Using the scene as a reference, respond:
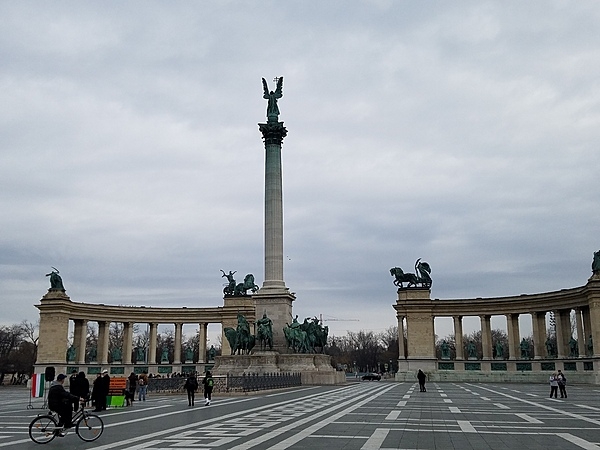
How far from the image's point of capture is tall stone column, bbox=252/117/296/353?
185 feet

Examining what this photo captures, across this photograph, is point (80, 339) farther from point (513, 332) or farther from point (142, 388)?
point (513, 332)

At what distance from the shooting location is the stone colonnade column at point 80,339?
8025 cm

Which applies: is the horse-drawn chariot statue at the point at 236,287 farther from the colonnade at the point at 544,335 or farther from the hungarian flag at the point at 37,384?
the hungarian flag at the point at 37,384

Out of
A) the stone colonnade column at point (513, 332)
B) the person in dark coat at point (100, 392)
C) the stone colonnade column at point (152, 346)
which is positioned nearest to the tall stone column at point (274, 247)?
the person in dark coat at point (100, 392)

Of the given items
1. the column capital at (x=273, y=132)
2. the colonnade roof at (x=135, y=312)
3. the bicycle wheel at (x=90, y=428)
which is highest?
the column capital at (x=273, y=132)

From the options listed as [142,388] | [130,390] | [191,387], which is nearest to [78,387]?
[191,387]

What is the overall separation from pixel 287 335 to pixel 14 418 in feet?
99.6

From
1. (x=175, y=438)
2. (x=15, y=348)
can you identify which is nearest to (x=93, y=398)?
(x=175, y=438)

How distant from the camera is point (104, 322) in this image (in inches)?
3314

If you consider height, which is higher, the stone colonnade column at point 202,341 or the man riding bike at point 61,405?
the stone colonnade column at point 202,341

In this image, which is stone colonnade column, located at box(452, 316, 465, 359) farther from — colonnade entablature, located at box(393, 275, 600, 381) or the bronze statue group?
the bronze statue group

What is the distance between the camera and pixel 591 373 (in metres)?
64.4

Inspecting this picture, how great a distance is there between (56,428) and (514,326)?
241 feet

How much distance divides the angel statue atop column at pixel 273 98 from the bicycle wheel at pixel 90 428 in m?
47.6
